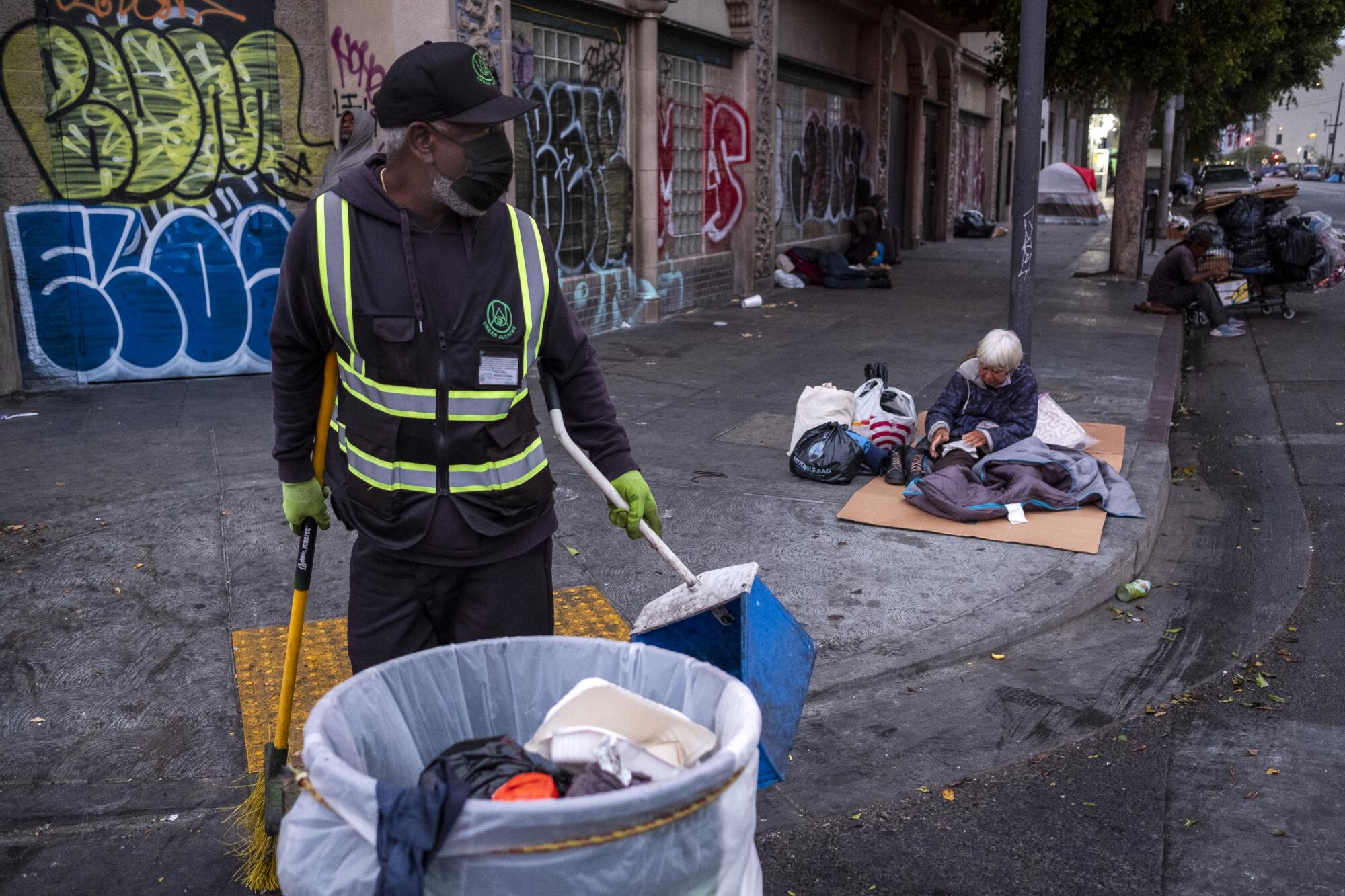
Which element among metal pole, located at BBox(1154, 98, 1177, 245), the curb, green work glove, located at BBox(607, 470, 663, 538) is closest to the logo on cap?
green work glove, located at BBox(607, 470, 663, 538)

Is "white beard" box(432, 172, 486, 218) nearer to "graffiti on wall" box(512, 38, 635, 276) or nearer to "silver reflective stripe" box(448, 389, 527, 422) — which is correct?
"silver reflective stripe" box(448, 389, 527, 422)

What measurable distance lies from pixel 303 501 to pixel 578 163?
9.05m

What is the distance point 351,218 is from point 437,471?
1.85 feet

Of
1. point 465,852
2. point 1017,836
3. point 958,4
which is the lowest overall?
point 1017,836

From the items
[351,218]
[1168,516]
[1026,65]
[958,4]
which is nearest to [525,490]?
[351,218]

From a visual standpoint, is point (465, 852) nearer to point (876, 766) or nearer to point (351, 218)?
point (351, 218)

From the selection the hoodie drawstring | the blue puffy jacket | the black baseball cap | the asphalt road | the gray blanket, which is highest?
the black baseball cap

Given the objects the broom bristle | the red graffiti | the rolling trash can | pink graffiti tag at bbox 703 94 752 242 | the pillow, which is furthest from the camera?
pink graffiti tag at bbox 703 94 752 242

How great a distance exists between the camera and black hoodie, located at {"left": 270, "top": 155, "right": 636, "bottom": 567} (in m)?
2.51

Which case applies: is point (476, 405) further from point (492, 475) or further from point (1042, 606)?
point (1042, 606)

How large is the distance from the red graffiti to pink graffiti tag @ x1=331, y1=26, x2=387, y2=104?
4.55 metres

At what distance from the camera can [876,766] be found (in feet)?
12.3

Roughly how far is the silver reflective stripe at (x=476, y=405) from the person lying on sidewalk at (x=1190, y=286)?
12221mm

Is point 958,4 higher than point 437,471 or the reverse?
higher
